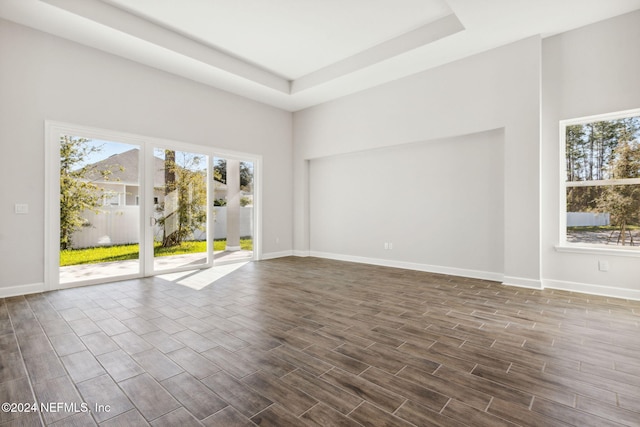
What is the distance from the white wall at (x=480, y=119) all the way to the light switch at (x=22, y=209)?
16.8 feet

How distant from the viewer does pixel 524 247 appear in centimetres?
436

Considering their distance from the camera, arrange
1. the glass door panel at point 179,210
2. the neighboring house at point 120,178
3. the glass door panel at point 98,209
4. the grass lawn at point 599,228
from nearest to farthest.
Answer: the grass lawn at point 599,228
the glass door panel at point 98,209
the neighboring house at point 120,178
the glass door panel at point 179,210

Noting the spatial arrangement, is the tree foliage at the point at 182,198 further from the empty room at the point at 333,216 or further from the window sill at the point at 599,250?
the window sill at the point at 599,250

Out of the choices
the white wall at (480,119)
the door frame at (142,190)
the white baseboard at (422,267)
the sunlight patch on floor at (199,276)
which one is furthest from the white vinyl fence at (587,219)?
the door frame at (142,190)

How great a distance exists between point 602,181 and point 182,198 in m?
6.42

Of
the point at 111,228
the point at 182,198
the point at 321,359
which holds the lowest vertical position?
the point at 321,359

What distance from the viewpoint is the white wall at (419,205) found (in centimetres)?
486

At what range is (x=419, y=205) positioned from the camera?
5.62 m

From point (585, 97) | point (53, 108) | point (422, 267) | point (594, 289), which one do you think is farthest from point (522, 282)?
point (53, 108)

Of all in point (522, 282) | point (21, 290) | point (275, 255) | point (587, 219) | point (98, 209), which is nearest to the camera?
point (21, 290)

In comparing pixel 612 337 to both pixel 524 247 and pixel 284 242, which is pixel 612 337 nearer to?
pixel 524 247

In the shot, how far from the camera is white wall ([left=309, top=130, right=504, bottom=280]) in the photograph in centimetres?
486

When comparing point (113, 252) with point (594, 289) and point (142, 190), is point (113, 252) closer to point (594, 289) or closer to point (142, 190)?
point (142, 190)

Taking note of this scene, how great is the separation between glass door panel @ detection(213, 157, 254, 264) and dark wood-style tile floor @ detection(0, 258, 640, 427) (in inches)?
90.4
